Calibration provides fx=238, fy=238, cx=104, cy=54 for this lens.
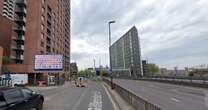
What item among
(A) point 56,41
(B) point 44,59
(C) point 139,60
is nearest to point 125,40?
(C) point 139,60

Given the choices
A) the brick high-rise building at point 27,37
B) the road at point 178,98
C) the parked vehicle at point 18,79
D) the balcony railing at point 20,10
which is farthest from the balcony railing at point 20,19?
the road at point 178,98

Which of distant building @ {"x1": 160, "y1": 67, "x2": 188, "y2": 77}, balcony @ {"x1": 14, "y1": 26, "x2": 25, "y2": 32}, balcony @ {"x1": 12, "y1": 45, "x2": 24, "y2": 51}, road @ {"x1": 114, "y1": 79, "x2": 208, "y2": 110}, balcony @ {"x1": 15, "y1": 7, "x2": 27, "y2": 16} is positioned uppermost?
→ balcony @ {"x1": 15, "y1": 7, "x2": 27, "y2": 16}

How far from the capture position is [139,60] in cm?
11956

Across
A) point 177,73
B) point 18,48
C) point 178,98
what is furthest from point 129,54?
point 178,98

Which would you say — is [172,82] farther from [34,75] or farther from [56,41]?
[56,41]

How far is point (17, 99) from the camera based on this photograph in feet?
30.8

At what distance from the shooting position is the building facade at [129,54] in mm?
122719

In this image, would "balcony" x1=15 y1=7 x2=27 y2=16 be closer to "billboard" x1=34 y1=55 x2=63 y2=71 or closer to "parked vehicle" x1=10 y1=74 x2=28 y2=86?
"billboard" x1=34 y1=55 x2=63 y2=71

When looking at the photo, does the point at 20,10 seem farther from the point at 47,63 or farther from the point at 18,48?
the point at 47,63

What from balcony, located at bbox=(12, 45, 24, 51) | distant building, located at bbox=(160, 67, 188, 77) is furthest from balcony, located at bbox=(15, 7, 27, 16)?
distant building, located at bbox=(160, 67, 188, 77)

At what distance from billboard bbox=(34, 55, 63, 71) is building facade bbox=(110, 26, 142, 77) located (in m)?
63.6

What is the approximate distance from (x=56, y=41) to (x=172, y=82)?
57.5 metres

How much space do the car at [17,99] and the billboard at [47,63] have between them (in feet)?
143

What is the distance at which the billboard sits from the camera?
54.5 metres
